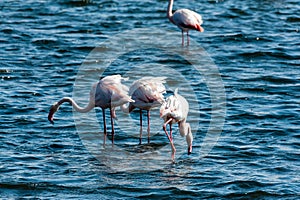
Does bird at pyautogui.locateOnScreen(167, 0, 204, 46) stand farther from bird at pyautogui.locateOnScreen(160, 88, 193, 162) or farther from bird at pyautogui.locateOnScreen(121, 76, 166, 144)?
bird at pyautogui.locateOnScreen(160, 88, 193, 162)

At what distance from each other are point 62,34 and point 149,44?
2.19 metres

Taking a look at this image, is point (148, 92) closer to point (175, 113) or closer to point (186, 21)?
point (175, 113)

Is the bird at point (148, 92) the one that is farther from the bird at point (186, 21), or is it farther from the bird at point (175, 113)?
the bird at point (186, 21)

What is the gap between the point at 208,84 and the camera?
13.3m

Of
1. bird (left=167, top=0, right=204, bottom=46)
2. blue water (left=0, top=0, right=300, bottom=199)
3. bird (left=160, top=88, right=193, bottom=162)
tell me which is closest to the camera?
blue water (left=0, top=0, right=300, bottom=199)

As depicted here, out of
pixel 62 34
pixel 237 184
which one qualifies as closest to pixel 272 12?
pixel 62 34

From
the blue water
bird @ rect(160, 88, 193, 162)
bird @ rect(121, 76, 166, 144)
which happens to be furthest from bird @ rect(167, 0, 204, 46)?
bird @ rect(160, 88, 193, 162)

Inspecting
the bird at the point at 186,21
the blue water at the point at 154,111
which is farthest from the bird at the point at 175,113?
the bird at the point at 186,21

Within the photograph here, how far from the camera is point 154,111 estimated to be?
11.9 m

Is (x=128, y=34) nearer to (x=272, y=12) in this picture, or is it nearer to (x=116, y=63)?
(x=116, y=63)

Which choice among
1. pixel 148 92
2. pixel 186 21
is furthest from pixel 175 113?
pixel 186 21

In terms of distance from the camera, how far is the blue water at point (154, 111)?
8.65 m

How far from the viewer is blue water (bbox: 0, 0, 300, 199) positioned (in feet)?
28.4

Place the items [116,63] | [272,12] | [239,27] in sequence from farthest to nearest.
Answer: [272,12] → [239,27] → [116,63]
